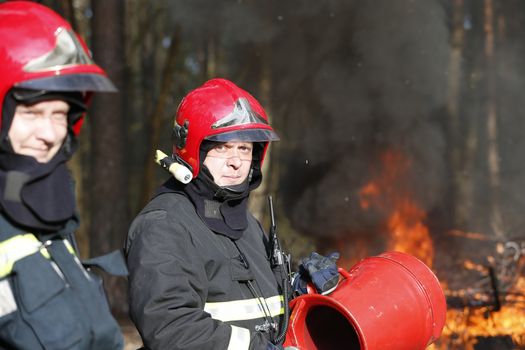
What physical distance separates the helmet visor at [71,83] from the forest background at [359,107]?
7748mm

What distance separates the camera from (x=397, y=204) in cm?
1127

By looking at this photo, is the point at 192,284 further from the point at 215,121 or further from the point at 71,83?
the point at 71,83

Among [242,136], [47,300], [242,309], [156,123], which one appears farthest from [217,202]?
[156,123]

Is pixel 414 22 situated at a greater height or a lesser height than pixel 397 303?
greater

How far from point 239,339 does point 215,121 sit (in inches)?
36.5

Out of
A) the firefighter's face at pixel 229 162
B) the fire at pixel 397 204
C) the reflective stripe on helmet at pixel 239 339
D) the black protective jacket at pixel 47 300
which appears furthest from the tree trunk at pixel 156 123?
the black protective jacket at pixel 47 300

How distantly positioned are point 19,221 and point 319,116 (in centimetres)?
1086

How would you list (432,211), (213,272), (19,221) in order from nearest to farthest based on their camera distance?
1. (19,221)
2. (213,272)
3. (432,211)

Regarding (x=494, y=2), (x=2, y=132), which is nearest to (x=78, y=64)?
(x=2, y=132)

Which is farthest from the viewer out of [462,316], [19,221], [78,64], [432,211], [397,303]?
[432,211]

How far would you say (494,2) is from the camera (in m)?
15.4

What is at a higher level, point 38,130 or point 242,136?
point 38,130

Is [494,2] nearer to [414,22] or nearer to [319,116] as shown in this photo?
[414,22]

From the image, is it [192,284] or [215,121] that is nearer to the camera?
[192,284]
